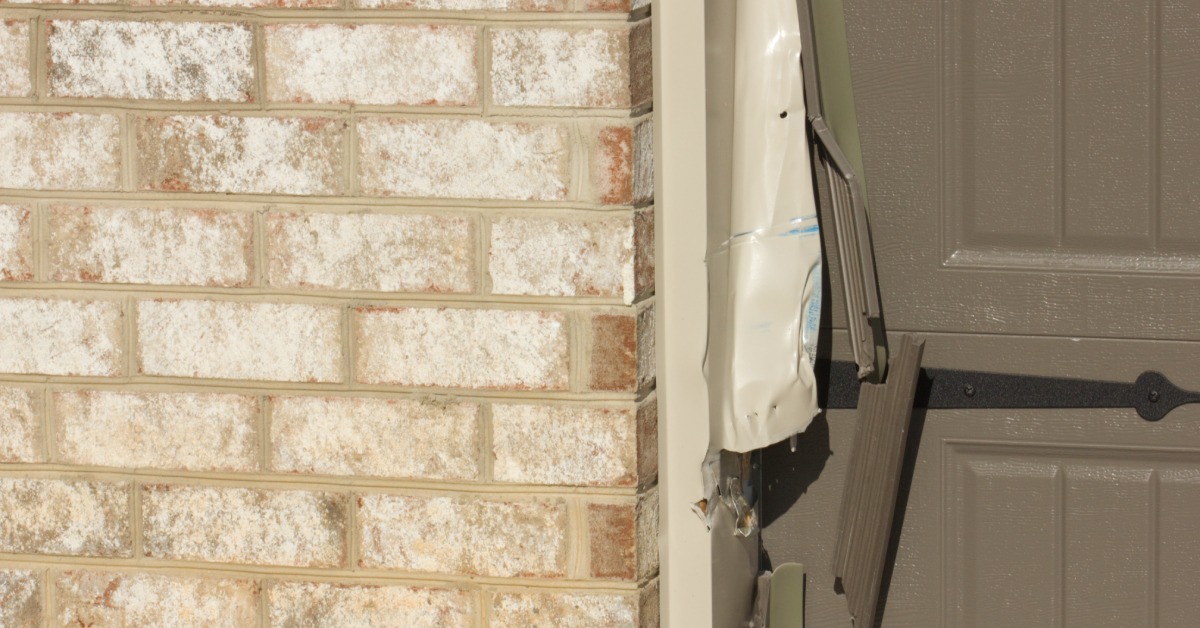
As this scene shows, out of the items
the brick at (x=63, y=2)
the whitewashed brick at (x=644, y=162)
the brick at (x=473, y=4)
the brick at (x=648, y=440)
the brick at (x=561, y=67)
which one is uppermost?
the brick at (x=63, y=2)

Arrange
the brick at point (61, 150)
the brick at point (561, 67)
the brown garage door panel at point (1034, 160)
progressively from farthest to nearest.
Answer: the brown garage door panel at point (1034, 160)
the brick at point (61, 150)
the brick at point (561, 67)

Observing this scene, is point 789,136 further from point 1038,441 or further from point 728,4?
point 1038,441

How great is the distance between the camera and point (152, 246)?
1.60 m

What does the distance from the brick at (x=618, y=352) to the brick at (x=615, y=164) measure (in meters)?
0.15

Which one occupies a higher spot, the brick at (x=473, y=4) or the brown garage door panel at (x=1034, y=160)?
the brick at (x=473, y=4)

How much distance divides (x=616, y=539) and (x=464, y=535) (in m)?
0.20

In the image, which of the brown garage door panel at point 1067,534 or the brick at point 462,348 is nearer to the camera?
the brick at point 462,348

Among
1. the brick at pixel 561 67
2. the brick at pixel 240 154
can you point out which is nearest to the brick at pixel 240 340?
the brick at pixel 240 154

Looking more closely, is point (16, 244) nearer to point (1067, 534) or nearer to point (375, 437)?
point (375, 437)

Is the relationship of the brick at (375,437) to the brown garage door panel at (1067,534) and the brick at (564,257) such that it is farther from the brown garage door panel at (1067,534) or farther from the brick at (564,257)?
the brown garage door panel at (1067,534)

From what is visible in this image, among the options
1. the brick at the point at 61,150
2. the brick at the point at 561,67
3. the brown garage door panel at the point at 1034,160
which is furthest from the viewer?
the brown garage door panel at the point at 1034,160

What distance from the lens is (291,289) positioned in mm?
1586

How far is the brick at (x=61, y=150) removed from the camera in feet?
5.25

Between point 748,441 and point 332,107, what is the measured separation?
712 millimetres
